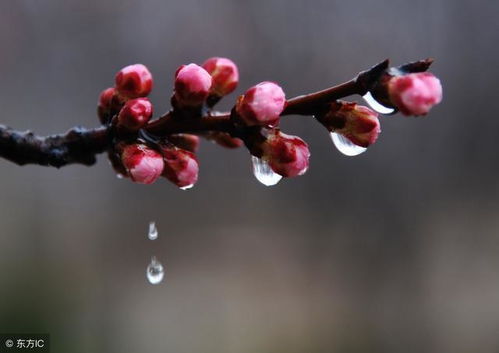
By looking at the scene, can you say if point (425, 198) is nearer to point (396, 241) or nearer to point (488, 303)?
point (396, 241)

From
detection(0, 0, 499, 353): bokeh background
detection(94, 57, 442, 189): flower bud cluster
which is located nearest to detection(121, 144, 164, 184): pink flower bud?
detection(94, 57, 442, 189): flower bud cluster

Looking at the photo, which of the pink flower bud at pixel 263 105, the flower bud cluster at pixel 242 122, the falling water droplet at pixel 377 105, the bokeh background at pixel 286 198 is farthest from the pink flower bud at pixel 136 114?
the bokeh background at pixel 286 198

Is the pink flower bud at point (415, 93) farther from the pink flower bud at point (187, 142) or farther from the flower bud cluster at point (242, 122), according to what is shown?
the pink flower bud at point (187, 142)

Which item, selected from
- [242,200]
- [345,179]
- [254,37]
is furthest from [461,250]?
[254,37]

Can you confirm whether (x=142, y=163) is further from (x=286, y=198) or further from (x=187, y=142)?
(x=286, y=198)

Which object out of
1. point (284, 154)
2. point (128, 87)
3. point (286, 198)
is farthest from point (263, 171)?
point (286, 198)

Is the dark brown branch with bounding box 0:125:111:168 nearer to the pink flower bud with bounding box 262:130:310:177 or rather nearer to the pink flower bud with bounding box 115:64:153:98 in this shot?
the pink flower bud with bounding box 115:64:153:98
